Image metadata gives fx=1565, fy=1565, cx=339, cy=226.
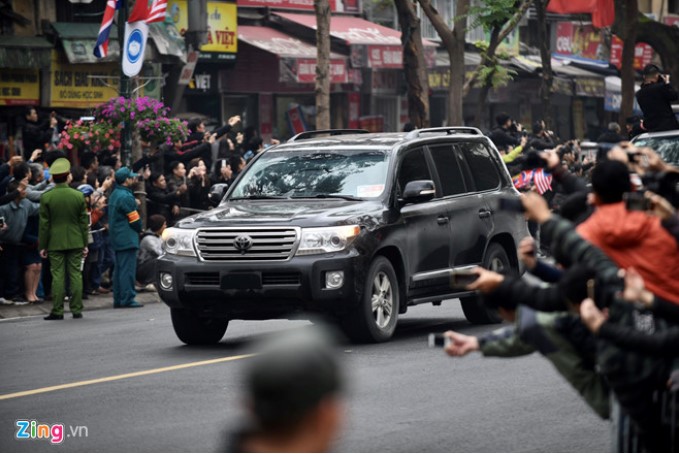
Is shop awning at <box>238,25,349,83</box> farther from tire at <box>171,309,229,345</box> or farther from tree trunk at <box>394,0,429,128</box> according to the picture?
tire at <box>171,309,229,345</box>

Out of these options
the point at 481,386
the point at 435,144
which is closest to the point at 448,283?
the point at 435,144

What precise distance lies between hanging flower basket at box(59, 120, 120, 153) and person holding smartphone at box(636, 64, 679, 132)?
8.49m

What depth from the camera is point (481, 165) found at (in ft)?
52.3

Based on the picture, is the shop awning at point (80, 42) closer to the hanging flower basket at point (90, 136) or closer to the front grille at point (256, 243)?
the hanging flower basket at point (90, 136)

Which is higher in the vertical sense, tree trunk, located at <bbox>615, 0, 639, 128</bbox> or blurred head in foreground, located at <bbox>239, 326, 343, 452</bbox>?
tree trunk, located at <bbox>615, 0, 639, 128</bbox>

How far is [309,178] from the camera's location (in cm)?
1449

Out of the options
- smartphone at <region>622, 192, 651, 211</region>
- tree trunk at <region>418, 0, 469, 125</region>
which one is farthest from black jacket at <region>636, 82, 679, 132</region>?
tree trunk at <region>418, 0, 469, 125</region>

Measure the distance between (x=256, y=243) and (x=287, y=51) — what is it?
67.3ft

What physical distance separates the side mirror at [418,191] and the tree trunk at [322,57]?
1208 centimetres

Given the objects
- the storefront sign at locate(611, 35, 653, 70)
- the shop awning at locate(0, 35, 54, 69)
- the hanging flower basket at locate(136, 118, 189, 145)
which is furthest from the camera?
the storefront sign at locate(611, 35, 653, 70)

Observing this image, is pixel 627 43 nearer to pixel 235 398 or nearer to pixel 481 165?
pixel 481 165

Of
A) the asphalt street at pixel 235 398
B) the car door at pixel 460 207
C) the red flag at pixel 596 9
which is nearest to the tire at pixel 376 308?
the asphalt street at pixel 235 398

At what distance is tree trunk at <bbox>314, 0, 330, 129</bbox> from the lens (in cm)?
2591

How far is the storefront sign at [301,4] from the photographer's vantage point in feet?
114
